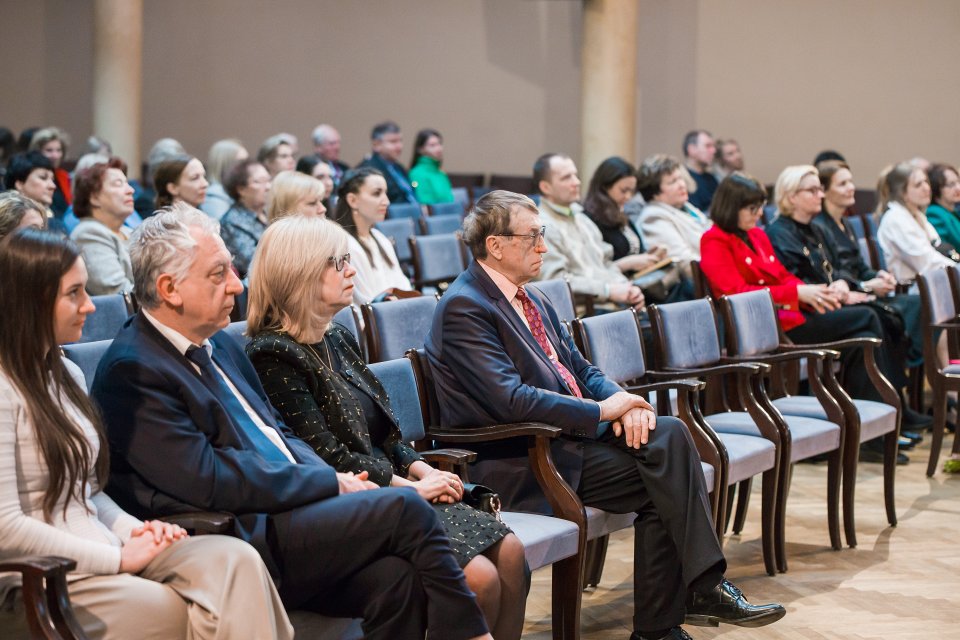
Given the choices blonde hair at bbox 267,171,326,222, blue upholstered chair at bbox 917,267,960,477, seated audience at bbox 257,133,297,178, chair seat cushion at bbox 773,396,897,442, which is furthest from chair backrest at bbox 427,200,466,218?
chair seat cushion at bbox 773,396,897,442

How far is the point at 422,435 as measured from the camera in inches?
121

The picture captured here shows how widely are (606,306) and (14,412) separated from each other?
3771mm

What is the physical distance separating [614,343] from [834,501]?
995 mm

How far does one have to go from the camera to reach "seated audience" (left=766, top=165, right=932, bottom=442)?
546 cm

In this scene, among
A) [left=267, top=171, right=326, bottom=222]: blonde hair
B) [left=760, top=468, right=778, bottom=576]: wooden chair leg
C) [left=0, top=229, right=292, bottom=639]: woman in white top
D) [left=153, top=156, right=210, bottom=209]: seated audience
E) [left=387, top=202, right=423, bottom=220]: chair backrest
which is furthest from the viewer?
[left=387, top=202, right=423, bottom=220]: chair backrest

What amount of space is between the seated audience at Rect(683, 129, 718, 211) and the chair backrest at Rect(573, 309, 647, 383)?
5.20 m

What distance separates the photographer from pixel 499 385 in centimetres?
300

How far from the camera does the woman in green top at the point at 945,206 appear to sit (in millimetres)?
6797

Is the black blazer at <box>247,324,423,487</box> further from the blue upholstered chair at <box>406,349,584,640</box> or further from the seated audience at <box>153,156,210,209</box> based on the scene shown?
the seated audience at <box>153,156,210,209</box>

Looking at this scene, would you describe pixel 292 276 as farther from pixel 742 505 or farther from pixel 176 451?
pixel 742 505

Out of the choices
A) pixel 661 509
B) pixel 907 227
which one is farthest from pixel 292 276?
pixel 907 227

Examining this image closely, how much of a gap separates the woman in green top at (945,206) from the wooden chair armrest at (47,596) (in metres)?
5.98

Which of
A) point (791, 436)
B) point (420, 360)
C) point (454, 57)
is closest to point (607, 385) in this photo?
point (420, 360)

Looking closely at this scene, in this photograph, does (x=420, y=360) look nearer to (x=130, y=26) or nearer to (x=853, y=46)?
(x=130, y=26)
